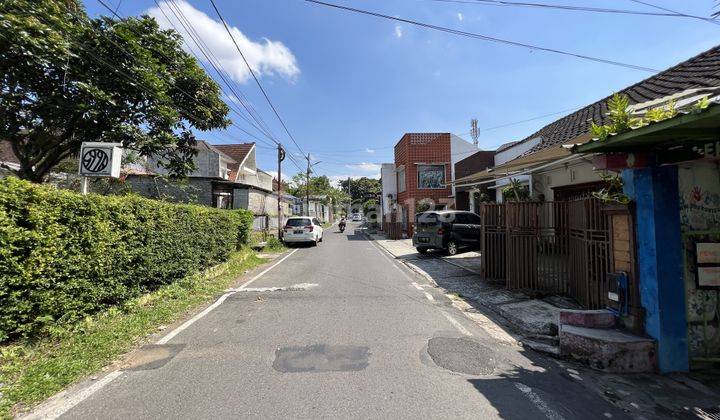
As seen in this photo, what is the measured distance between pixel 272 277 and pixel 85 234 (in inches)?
227

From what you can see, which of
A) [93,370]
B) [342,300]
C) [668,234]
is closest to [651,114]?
[668,234]

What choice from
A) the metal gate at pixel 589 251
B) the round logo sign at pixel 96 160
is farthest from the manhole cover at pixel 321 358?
the round logo sign at pixel 96 160

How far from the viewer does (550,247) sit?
7.32m

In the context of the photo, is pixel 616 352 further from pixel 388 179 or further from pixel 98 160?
pixel 388 179

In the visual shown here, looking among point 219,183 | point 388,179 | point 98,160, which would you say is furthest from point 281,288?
point 388,179

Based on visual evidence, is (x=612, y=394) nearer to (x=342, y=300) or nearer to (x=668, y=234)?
(x=668, y=234)

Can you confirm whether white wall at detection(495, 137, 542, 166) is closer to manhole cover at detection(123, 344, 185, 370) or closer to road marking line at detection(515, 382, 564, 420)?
road marking line at detection(515, 382, 564, 420)

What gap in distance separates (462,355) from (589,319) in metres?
1.76

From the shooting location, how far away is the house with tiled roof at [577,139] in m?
→ 7.00

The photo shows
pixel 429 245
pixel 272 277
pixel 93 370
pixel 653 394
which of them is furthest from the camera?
pixel 429 245

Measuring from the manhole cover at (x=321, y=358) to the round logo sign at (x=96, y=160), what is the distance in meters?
4.62

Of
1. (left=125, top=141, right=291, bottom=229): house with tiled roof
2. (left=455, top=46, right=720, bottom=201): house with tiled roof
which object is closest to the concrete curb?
(left=455, top=46, right=720, bottom=201): house with tiled roof

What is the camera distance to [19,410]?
318 cm

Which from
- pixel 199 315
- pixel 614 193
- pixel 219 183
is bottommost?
pixel 199 315
